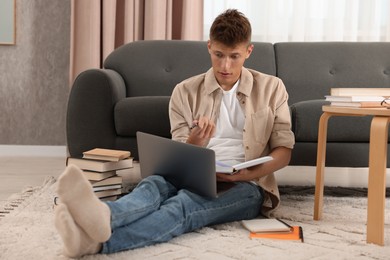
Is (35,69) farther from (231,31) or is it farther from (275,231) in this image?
(275,231)

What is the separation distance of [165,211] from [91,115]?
3.52ft

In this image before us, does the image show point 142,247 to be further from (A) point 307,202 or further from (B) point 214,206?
(A) point 307,202

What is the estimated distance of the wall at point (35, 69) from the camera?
4.00 meters

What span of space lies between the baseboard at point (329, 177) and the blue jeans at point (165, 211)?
102 centimetres

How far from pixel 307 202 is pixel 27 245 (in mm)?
1148

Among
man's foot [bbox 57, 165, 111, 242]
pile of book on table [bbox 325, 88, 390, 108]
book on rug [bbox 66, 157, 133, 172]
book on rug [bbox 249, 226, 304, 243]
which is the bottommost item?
book on rug [bbox 249, 226, 304, 243]

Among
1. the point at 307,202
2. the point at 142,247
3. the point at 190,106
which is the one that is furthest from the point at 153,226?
the point at 307,202

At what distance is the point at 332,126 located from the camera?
2.36 meters

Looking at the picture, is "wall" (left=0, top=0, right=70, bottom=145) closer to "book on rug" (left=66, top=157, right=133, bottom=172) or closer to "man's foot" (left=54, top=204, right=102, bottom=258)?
"book on rug" (left=66, top=157, right=133, bottom=172)

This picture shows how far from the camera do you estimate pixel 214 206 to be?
1695mm

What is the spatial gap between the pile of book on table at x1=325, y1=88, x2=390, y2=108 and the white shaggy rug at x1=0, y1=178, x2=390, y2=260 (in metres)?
0.38

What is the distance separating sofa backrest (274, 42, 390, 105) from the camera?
296 centimetres

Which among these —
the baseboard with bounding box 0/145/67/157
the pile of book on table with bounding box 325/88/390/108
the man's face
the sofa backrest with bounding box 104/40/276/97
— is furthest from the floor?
the pile of book on table with bounding box 325/88/390/108

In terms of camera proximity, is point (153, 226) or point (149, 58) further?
point (149, 58)
